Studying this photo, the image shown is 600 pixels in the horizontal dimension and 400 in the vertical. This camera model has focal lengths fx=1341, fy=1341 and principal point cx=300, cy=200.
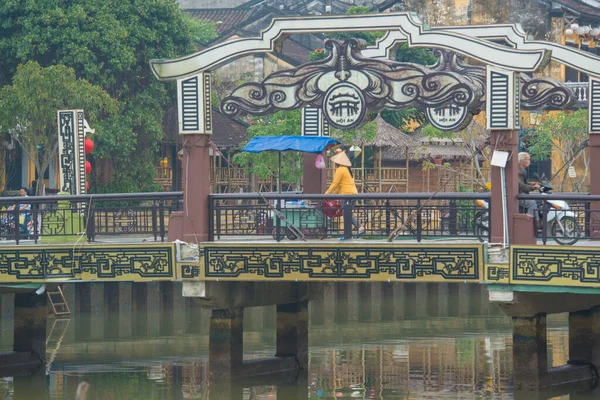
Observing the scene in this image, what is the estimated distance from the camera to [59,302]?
31750 mm

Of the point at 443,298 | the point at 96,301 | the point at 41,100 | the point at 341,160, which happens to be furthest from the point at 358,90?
the point at 443,298

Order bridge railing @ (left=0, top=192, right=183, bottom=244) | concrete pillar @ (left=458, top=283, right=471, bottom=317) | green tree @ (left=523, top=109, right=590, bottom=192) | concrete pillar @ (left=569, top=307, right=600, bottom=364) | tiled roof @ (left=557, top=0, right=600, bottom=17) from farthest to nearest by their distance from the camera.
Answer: tiled roof @ (left=557, top=0, right=600, bottom=17)
green tree @ (left=523, top=109, right=590, bottom=192)
concrete pillar @ (left=458, top=283, right=471, bottom=317)
concrete pillar @ (left=569, top=307, right=600, bottom=364)
bridge railing @ (left=0, top=192, right=183, bottom=244)

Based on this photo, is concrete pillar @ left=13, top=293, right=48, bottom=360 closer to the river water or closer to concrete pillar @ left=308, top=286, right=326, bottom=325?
the river water

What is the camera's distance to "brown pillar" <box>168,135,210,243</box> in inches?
806

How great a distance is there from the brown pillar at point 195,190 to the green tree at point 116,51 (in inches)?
665

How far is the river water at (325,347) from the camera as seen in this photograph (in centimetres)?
2220

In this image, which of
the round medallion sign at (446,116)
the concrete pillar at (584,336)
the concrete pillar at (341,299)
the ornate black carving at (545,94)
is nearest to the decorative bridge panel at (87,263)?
the round medallion sign at (446,116)

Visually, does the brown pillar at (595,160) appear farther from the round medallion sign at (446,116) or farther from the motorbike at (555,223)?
the round medallion sign at (446,116)

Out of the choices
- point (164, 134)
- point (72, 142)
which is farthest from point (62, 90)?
point (72, 142)

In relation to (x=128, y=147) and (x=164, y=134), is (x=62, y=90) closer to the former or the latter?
(x=128, y=147)

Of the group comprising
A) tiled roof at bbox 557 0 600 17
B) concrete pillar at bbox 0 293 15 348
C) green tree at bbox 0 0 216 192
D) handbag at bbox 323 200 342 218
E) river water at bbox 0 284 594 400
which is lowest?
river water at bbox 0 284 594 400

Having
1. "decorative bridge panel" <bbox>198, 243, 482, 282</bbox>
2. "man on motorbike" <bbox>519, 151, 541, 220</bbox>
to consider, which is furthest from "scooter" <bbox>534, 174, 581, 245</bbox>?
"decorative bridge panel" <bbox>198, 243, 482, 282</bbox>

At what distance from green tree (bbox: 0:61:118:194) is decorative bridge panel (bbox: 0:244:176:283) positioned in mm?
13402

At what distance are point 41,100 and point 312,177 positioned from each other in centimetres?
1285
